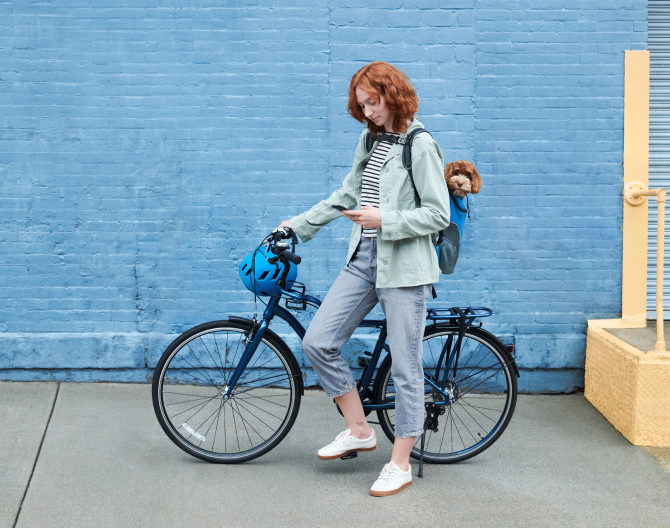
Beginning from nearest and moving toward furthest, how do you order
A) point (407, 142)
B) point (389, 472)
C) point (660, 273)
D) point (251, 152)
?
point (407, 142) → point (389, 472) → point (660, 273) → point (251, 152)

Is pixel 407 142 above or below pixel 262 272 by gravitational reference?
above

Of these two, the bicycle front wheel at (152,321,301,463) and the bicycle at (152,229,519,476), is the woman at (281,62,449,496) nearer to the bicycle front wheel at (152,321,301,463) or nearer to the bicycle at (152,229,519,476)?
the bicycle at (152,229,519,476)

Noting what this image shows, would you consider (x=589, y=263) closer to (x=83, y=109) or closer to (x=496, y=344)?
(x=496, y=344)

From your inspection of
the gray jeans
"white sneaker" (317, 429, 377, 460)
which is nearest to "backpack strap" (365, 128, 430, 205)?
the gray jeans

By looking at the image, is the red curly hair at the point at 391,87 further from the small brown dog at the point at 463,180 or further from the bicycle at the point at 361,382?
the bicycle at the point at 361,382

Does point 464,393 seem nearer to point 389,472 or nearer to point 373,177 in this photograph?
point 389,472

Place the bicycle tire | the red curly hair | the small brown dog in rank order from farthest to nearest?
1. the bicycle tire
2. the small brown dog
3. the red curly hair

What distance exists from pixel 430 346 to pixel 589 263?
1.65 metres

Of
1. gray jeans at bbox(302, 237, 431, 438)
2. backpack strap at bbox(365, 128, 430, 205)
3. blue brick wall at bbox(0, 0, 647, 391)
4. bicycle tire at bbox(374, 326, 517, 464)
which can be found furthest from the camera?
blue brick wall at bbox(0, 0, 647, 391)

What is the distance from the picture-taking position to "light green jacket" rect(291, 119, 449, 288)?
3324mm

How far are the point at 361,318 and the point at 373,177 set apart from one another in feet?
2.33

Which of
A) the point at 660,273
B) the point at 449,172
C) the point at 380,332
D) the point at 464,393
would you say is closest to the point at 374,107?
the point at 449,172

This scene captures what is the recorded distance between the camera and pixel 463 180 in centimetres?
372

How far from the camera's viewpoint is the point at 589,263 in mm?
5105
